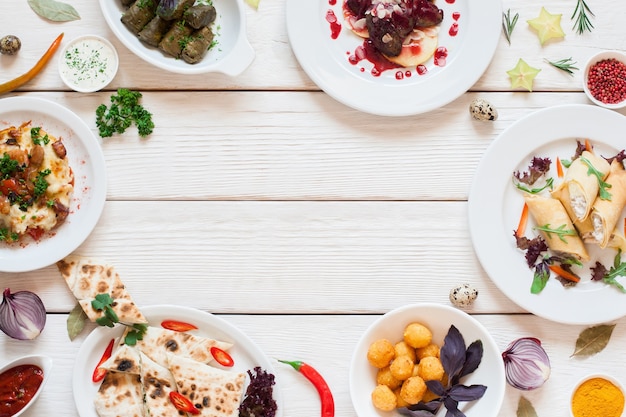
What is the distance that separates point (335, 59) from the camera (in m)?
2.43

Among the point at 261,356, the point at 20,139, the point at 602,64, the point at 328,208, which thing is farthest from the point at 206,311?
the point at 602,64

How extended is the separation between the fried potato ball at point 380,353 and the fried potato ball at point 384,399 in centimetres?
8

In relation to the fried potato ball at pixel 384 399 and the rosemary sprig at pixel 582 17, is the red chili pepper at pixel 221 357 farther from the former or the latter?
the rosemary sprig at pixel 582 17

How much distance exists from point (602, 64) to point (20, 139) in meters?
1.98

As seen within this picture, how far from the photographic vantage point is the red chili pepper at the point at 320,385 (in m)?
2.34

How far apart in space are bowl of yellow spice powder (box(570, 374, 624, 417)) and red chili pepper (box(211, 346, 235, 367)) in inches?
45.4

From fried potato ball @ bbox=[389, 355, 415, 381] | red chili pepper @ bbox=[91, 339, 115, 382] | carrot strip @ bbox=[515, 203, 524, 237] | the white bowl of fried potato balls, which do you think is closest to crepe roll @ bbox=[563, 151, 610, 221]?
carrot strip @ bbox=[515, 203, 524, 237]

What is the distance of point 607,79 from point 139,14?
62.9 inches

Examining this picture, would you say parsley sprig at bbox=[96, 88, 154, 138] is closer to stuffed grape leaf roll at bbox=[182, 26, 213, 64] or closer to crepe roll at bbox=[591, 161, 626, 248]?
stuffed grape leaf roll at bbox=[182, 26, 213, 64]

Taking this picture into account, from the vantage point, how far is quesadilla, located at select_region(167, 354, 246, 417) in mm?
2285

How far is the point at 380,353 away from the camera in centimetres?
227

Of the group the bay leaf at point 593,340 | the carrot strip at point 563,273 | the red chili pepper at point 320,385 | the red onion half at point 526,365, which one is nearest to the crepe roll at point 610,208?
the carrot strip at point 563,273

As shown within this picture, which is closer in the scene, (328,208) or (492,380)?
(492,380)

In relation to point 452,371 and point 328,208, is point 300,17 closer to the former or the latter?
point 328,208
